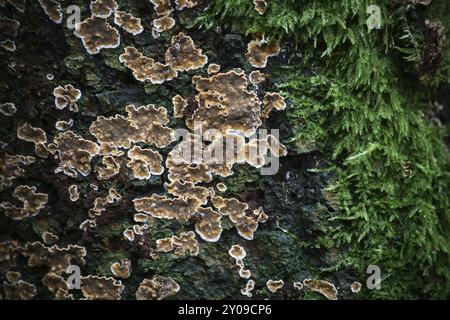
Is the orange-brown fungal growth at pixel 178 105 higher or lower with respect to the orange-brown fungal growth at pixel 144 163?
higher

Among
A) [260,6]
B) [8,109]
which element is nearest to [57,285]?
[8,109]

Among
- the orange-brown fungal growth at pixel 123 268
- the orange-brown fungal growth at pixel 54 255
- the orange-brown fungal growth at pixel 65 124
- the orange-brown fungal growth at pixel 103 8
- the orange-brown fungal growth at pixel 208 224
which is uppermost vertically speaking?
the orange-brown fungal growth at pixel 103 8

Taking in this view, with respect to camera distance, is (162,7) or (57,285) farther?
(57,285)

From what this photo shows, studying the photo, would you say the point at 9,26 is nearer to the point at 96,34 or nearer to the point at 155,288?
the point at 96,34

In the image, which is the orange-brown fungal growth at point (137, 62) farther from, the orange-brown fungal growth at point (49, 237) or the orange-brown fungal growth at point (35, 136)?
the orange-brown fungal growth at point (49, 237)

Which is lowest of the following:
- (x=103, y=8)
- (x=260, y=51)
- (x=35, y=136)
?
(x=35, y=136)

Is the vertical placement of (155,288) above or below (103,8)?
below

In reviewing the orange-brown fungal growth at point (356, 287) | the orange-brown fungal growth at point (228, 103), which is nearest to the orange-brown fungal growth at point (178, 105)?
the orange-brown fungal growth at point (228, 103)
